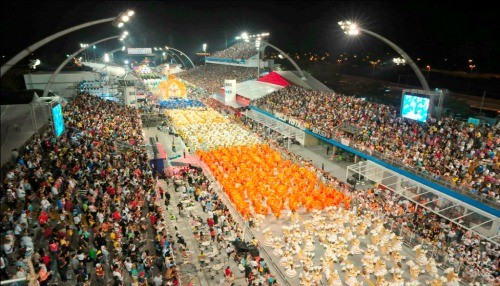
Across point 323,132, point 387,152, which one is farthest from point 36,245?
point 323,132

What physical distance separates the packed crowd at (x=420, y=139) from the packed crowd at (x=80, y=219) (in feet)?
51.6

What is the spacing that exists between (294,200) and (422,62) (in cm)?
5874

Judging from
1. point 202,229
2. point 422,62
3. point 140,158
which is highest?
point 422,62

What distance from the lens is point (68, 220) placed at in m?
14.4

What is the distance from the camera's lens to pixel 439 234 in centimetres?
1750

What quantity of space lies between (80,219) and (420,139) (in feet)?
69.4

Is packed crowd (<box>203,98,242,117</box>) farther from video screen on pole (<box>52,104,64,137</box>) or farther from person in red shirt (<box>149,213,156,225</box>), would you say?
person in red shirt (<box>149,213,156,225</box>)

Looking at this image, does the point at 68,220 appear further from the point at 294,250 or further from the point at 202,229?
the point at 294,250

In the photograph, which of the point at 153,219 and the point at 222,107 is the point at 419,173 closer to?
the point at 153,219

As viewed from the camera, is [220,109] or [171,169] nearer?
[171,169]

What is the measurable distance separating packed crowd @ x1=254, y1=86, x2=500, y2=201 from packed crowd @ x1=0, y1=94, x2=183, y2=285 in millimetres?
15734

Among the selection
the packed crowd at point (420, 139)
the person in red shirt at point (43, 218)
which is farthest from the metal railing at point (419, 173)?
the person in red shirt at point (43, 218)

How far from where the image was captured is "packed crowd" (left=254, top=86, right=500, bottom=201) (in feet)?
63.1

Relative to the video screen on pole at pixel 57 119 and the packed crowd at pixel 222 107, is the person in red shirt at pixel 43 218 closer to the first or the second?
the video screen on pole at pixel 57 119
